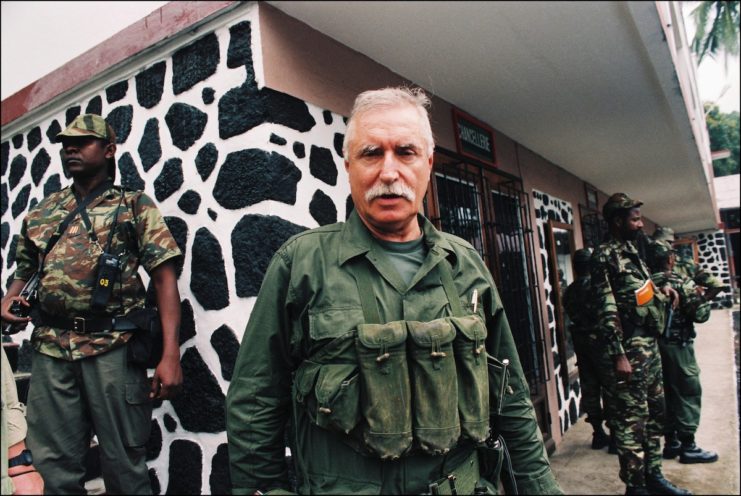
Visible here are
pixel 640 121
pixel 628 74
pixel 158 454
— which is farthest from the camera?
pixel 640 121

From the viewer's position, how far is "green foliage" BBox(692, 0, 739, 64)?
1689 centimetres

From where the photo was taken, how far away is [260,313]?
54.4 inches

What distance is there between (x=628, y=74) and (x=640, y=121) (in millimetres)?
1173

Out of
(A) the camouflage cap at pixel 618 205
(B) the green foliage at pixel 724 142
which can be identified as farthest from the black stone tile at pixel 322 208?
(B) the green foliage at pixel 724 142

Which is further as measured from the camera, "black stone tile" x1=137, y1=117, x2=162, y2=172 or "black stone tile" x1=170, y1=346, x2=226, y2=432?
"black stone tile" x1=137, y1=117, x2=162, y2=172

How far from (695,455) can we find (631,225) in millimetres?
2105

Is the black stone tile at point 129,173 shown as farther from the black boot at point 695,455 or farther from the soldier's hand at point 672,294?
the black boot at point 695,455

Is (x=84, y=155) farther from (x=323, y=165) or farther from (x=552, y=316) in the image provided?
(x=552, y=316)

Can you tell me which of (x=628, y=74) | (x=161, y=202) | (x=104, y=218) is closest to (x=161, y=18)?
(x=161, y=202)

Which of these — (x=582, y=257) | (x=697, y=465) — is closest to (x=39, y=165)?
(x=582, y=257)

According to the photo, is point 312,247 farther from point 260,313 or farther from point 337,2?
point 337,2

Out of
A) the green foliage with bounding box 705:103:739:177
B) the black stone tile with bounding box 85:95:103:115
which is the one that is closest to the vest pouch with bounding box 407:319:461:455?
the black stone tile with bounding box 85:95:103:115

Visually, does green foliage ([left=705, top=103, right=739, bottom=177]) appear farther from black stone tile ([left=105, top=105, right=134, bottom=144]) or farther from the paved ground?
black stone tile ([left=105, top=105, right=134, bottom=144])

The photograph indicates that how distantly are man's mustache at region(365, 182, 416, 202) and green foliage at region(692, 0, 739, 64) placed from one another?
2061 cm
